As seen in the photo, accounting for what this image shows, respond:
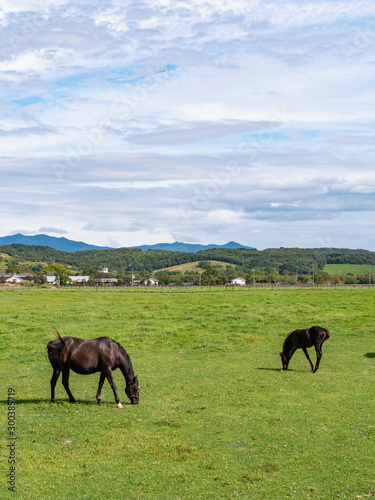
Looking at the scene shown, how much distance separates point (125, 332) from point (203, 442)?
64.7 feet

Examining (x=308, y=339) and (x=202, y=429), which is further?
(x=308, y=339)

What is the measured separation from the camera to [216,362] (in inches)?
843

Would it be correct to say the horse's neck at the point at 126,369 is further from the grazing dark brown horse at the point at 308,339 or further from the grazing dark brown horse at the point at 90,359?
the grazing dark brown horse at the point at 308,339

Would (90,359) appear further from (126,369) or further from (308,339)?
(308,339)

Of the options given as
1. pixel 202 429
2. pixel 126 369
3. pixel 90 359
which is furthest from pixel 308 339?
pixel 90 359

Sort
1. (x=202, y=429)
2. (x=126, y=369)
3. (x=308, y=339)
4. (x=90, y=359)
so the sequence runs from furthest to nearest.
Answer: (x=308, y=339)
(x=126, y=369)
(x=90, y=359)
(x=202, y=429)

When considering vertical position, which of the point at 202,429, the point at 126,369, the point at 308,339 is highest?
the point at 308,339

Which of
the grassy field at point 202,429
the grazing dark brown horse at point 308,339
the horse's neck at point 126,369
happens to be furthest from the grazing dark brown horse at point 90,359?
the grazing dark brown horse at point 308,339

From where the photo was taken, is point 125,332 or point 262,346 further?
point 125,332

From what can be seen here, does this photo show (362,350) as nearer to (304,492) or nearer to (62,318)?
(304,492)

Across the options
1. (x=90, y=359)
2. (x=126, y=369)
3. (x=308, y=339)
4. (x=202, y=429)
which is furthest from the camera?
(x=308, y=339)

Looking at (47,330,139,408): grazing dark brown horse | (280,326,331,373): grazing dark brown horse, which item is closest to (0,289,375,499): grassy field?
(47,330,139,408): grazing dark brown horse

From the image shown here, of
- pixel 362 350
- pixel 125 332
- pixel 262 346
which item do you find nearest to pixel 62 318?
pixel 125 332

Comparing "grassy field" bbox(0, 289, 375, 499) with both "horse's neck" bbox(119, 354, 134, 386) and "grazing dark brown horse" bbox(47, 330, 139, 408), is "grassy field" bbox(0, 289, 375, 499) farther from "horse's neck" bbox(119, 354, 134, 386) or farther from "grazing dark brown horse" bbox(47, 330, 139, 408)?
"horse's neck" bbox(119, 354, 134, 386)
